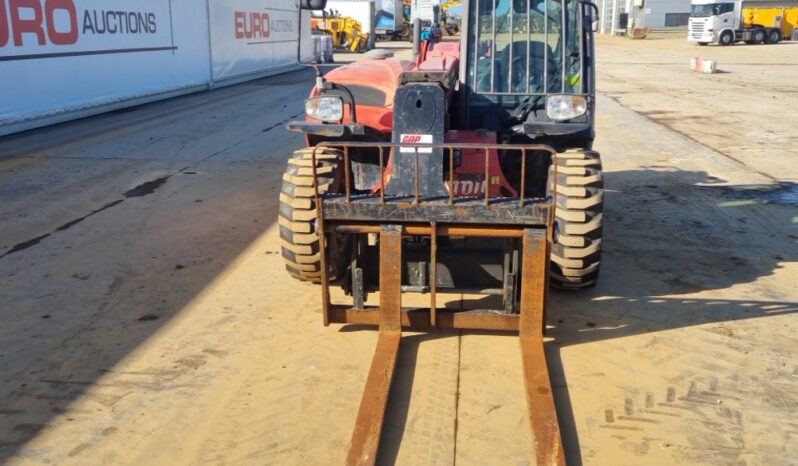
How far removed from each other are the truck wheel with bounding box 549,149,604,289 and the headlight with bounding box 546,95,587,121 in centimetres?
33

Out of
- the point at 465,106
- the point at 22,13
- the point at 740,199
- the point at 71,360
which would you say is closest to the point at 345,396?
the point at 71,360

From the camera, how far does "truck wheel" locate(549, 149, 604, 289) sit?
4.95 m

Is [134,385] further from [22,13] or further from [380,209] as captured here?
[22,13]

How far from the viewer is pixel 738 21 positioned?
43.1 metres

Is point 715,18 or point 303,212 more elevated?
point 715,18

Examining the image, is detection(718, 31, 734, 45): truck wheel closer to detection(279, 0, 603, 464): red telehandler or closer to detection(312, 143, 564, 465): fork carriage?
detection(279, 0, 603, 464): red telehandler

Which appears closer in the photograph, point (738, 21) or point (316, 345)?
point (316, 345)

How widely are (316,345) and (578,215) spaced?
189cm

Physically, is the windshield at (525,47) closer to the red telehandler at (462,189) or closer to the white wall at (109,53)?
the red telehandler at (462,189)

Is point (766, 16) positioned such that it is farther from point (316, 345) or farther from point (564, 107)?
point (316, 345)

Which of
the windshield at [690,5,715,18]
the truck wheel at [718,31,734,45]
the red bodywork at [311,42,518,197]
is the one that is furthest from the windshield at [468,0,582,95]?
the truck wheel at [718,31,734,45]

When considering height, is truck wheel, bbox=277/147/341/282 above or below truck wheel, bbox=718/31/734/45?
below

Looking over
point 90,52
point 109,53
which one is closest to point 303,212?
point 90,52

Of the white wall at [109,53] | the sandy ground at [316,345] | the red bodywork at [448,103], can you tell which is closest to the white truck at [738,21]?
the white wall at [109,53]
